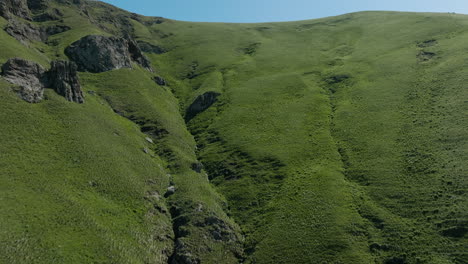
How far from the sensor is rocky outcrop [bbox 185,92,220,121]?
109625 mm

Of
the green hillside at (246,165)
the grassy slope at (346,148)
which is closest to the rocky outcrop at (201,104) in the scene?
the green hillside at (246,165)

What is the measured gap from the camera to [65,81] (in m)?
81.5

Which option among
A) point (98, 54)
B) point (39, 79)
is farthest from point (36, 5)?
point (39, 79)

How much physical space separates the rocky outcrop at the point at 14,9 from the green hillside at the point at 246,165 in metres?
2.58

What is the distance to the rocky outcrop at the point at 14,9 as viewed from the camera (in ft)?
395

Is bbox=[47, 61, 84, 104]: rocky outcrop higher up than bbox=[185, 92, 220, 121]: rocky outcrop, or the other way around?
bbox=[47, 61, 84, 104]: rocky outcrop

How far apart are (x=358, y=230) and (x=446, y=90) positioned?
5753 centimetres

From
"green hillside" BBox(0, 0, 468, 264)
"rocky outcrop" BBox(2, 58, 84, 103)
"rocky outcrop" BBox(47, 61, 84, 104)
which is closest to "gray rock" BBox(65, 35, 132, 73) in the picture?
"green hillside" BBox(0, 0, 468, 264)

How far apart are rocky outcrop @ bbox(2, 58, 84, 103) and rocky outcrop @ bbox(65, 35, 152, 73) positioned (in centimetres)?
3404

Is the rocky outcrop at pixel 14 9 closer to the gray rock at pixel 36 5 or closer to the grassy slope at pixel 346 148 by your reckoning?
the gray rock at pixel 36 5

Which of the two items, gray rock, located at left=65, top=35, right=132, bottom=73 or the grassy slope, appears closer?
the grassy slope

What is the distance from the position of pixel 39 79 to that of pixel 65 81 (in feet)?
18.2

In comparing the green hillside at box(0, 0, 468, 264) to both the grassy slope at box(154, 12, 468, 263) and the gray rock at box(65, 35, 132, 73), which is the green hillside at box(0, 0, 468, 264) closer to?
the grassy slope at box(154, 12, 468, 263)

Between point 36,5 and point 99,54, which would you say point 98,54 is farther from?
A: point 36,5
